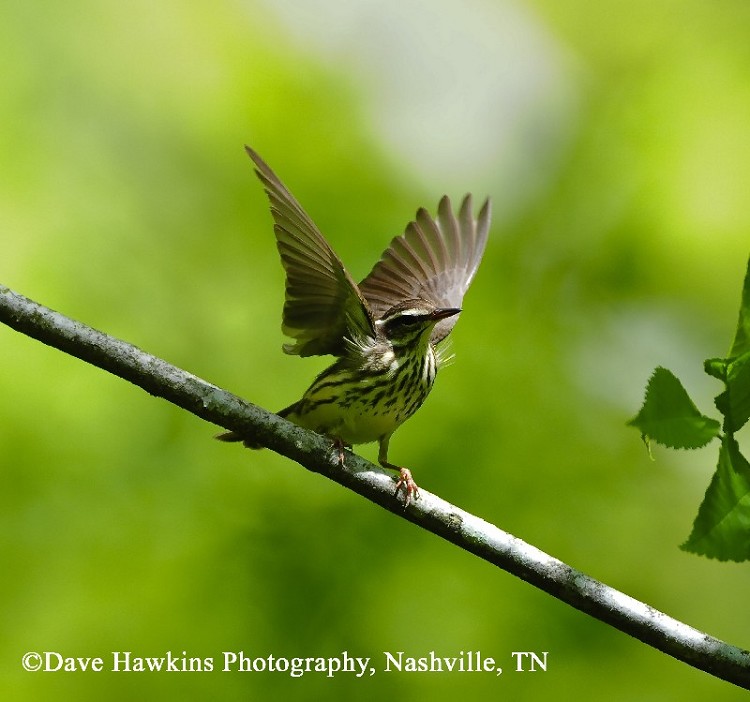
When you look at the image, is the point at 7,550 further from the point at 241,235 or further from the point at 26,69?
the point at 26,69

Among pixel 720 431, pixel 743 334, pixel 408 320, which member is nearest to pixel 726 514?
pixel 720 431

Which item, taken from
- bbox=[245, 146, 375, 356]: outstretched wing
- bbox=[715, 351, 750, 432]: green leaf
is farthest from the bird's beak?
bbox=[715, 351, 750, 432]: green leaf

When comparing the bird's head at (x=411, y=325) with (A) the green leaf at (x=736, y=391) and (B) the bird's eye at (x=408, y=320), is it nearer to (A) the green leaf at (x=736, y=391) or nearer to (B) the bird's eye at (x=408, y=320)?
Answer: (B) the bird's eye at (x=408, y=320)

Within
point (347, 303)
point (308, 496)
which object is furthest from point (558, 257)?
point (308, 496)

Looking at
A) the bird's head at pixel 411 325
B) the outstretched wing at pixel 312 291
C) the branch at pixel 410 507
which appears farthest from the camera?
the bird's head at pixel 411 325

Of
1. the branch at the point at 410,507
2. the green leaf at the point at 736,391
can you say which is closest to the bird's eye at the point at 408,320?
the branch at the point at 410,507

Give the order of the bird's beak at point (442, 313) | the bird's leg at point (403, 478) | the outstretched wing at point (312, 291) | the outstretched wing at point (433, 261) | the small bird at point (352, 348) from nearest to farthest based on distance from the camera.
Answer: the bird's leg at point (403, 478)
the outstretched wing at point (312, 291)
the small bird at point (352, 348)
the bird's beak at point (442, 313)
the outstretched wing at point (433, 261)
